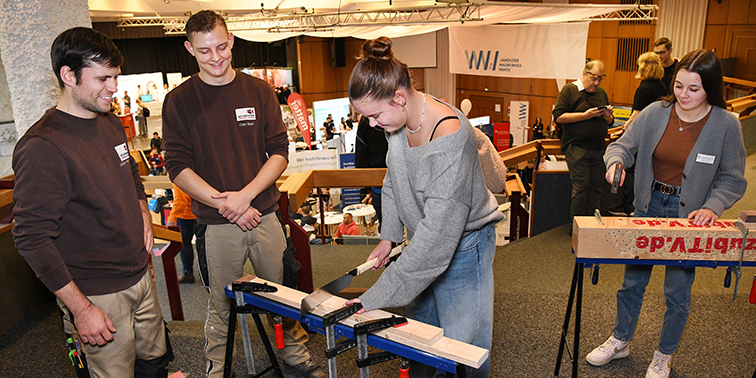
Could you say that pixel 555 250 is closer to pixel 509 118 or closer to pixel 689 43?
pixel 689 43

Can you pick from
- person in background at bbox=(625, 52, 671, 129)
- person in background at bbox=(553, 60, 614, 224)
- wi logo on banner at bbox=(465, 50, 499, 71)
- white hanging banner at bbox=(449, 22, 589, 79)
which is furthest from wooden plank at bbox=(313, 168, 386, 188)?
wi logo on banner at bbox=(465, 50, 499, 71)

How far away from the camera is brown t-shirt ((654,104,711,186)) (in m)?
2.16

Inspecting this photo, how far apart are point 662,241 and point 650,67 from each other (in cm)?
296

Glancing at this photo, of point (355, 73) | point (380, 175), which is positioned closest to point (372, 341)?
point (355, 73)

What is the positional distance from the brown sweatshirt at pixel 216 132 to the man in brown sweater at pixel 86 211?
223mm

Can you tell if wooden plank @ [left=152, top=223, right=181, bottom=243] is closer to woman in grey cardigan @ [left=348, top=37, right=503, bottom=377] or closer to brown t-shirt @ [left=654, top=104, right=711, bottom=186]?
woman in grey cardigan @ [left=348, top=37, right=503, bottom=377]

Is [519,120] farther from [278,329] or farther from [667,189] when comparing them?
[278,329]

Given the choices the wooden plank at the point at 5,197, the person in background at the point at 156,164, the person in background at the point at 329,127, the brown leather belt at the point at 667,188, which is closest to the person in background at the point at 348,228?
the wooden plank at the point at 5,197

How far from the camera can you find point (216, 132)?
2.09m

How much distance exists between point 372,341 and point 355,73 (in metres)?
0.77

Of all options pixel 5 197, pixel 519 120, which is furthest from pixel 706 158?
pixel 519 120

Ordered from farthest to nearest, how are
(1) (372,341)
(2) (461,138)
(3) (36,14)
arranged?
1. (3) (36,14)
2. (1) (372,341)
3. (2) (461,138)

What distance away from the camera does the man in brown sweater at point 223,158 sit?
6.78 feet

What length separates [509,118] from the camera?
1460 centimetres
